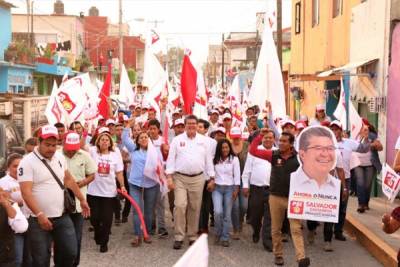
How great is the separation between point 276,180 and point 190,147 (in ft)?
4.98

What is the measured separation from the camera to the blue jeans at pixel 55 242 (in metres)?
6.00

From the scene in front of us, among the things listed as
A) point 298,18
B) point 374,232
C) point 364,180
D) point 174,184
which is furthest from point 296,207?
point 298,18

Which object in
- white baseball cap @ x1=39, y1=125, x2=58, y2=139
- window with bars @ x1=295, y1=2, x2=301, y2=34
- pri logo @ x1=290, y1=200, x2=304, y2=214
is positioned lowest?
pri logo @ x1=290, y1=200, x2=304, y2=214

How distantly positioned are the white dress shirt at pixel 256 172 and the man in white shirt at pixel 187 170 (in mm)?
479

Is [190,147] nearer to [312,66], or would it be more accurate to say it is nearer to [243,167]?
[243,167]

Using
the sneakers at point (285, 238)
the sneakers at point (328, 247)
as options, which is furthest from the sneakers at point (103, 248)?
the sneakers at point (328, 247)

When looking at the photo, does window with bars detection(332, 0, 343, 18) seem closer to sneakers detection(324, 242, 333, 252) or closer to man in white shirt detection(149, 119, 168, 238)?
man in white shirt detection(149, 119, 168, 238)

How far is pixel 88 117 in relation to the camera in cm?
1389

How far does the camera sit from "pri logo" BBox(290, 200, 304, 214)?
6.98m

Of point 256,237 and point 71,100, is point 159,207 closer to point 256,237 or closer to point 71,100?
point 256,237

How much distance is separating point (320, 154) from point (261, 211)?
2.41 m

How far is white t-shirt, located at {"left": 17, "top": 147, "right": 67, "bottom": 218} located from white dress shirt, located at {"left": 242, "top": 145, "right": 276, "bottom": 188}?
335cm

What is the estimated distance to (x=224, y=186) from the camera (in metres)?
8.88

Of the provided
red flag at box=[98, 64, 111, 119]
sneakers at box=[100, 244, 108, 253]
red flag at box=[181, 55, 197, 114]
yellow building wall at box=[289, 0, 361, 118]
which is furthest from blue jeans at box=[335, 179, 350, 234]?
yellow building wall at box=[289, 0, 361, 118]
